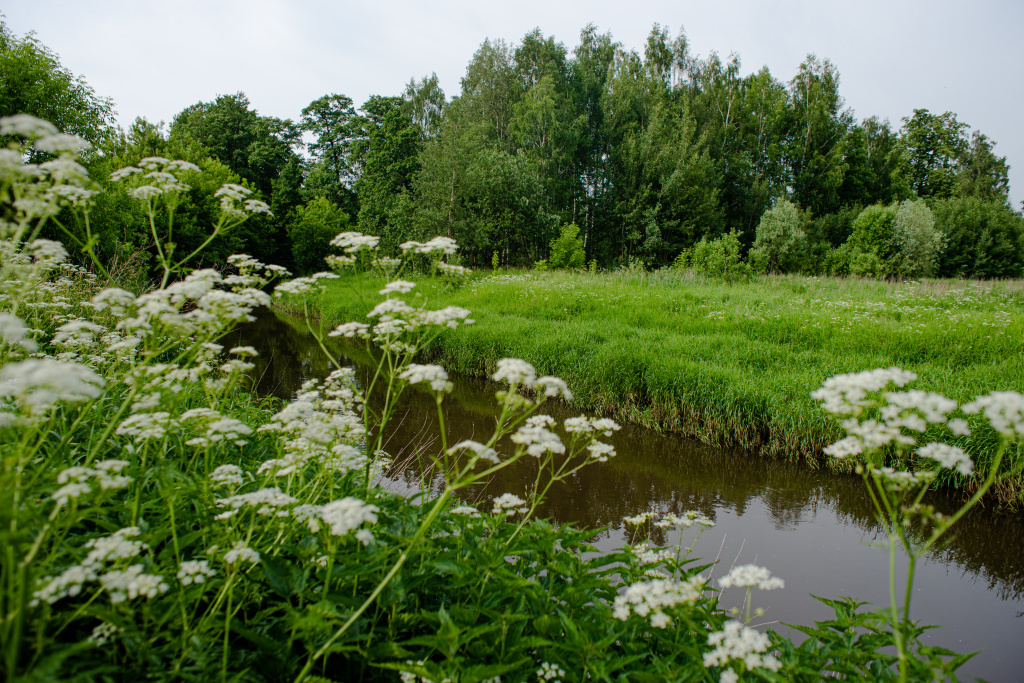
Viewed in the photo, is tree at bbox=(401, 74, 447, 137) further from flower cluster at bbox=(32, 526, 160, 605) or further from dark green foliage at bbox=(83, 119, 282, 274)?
flower cluster at bbox=(32, 526, 160, 605)

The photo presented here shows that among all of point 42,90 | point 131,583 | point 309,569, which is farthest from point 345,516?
point 42,90

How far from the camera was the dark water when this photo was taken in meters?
3.95

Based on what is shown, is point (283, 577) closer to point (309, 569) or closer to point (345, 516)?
point (309, 569)

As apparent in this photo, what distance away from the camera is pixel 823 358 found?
8.51 meters

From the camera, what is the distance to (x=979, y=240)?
34.0m

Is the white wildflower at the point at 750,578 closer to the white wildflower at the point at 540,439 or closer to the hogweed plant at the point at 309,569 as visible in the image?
the hogweed plant at the point at 309,569

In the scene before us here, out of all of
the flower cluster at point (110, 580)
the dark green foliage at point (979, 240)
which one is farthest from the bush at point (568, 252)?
the dark green foliage at point (979, 240)

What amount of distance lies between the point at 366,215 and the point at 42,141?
3584 centimetres

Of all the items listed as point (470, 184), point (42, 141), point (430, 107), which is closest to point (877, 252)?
point (470, 184)

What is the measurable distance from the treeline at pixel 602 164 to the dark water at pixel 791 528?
57.1 feet

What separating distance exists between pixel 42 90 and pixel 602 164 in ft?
99.4

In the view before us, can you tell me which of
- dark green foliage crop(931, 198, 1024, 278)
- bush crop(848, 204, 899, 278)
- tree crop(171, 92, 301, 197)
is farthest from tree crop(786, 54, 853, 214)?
tree crop(171, 92, 301, 197)

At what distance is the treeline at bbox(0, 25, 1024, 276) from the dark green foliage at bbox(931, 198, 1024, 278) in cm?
15

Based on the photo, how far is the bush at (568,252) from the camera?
2534 cm
